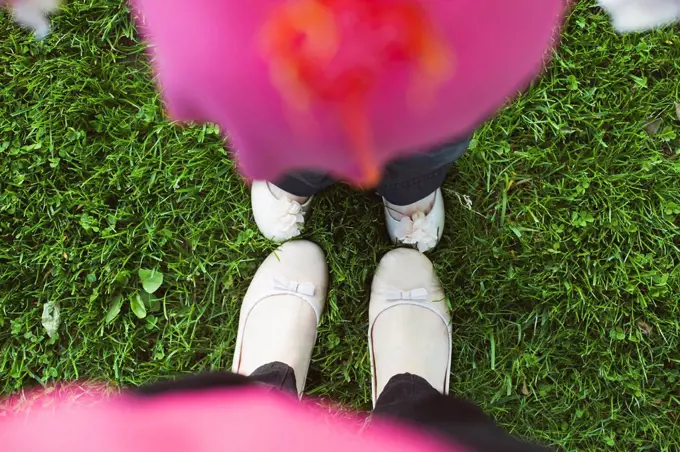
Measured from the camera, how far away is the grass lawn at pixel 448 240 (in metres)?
1.35

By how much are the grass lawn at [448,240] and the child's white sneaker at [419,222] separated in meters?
0.06

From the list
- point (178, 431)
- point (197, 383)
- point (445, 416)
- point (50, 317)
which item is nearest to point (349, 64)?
point (178, 431)

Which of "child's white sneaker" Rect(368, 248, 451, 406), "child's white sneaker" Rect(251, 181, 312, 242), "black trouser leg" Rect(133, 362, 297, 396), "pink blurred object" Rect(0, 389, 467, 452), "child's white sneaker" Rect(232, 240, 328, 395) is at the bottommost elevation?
"child's white sneaker" Rect(368, 248, 451, 406)

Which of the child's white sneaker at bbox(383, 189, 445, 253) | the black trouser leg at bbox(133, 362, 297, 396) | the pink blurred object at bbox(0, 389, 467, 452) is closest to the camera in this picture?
the pink blurred object at bbox(0, 389, 467, 452)

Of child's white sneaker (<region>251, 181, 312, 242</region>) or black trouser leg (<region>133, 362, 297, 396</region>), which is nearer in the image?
black trouser leg (<region>133, 362, 297, 396</region>)

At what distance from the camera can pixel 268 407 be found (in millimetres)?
448

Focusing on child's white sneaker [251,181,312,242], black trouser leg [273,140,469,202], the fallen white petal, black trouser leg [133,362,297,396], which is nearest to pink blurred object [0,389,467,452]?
black trouser leg [133,362,297,396]

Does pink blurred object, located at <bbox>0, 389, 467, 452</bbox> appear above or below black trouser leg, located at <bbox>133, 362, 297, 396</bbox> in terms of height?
above

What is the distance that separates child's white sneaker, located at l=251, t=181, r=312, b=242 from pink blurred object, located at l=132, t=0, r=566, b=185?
0.95 meters

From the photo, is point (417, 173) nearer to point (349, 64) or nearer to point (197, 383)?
point (197, 383)

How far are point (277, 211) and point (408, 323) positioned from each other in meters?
0.42

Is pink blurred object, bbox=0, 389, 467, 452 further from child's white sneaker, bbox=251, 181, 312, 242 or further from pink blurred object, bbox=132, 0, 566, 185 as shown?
child's white sneaker, bbox=251, 181, 312, 242

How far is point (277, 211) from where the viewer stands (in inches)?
51.2

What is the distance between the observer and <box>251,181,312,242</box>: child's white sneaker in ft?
4.18
